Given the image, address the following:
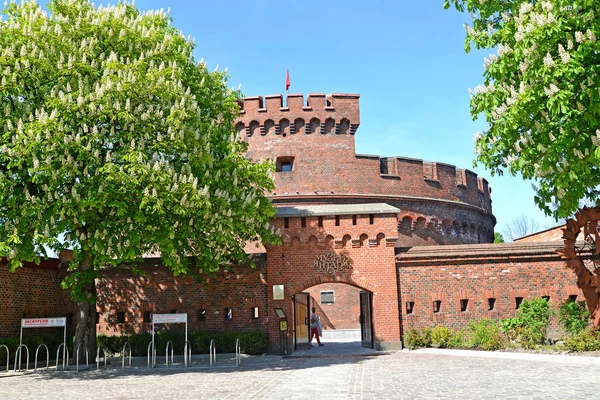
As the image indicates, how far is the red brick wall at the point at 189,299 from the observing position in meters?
19.8

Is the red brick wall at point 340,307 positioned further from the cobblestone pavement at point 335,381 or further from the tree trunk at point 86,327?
the tree trunk at point 86,327

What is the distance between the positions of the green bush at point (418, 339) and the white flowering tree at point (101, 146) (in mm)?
7255

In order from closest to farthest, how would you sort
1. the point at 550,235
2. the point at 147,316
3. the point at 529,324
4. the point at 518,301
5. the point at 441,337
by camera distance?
the point at 529,324
the point at 441,337
the point at 518,301
the point at 147,316
the point at 550,235

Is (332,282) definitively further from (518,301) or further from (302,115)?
(302,115)

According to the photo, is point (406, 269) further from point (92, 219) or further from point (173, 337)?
point (92, 219)

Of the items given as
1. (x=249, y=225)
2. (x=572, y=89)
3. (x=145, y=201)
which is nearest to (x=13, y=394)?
(x=145, y=201)

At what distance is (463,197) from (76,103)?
2488 cm

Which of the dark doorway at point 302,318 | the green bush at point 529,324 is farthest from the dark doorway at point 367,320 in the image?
the green bush at point 529,324

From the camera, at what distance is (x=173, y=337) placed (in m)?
19.2

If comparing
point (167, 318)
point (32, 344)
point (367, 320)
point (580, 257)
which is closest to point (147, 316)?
point (167, 318)

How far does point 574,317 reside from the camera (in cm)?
1736

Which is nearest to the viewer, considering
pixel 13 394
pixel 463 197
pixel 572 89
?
pixel 572 89

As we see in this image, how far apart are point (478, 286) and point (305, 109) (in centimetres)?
1496

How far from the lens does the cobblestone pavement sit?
10000 millimetres
